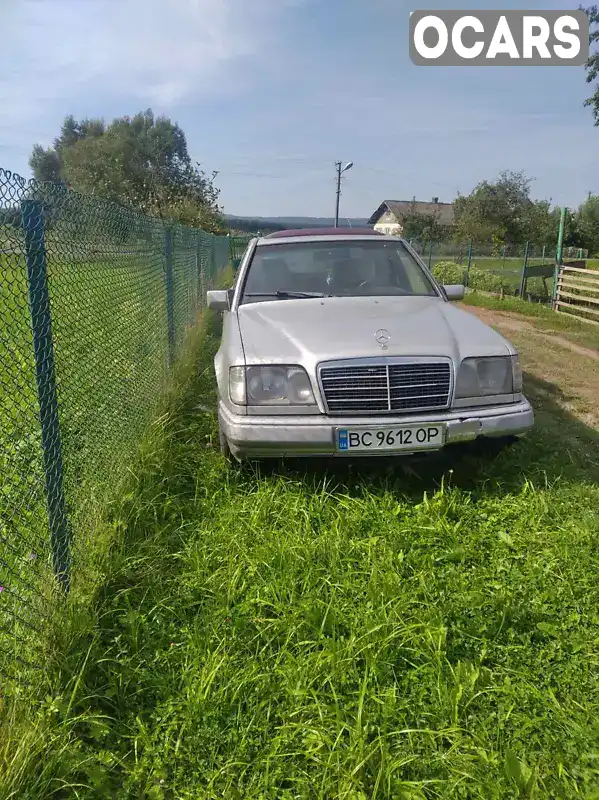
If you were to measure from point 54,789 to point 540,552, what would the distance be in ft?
7.83

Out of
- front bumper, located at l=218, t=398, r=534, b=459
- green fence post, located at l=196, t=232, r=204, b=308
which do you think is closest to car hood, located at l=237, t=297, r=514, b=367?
front bumper, located at l=218, t=398, r=534, b=459

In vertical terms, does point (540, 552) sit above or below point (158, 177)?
below

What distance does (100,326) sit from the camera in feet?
12.0

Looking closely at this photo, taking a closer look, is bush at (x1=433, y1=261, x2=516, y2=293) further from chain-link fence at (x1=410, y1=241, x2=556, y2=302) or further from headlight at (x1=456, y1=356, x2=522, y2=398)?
headlight at (x1=456, y1=356, x2=522, y2=398)

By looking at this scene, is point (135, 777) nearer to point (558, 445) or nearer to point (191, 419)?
point (191, 419)

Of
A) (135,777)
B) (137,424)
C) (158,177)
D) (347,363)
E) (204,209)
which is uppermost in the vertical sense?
(158,177)

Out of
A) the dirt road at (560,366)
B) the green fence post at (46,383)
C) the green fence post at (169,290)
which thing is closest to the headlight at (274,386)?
the green fence post at (46,383)

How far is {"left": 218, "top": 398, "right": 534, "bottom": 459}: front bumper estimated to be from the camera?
3314 mm

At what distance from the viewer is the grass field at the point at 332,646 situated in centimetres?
185

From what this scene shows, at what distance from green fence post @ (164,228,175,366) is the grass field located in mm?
2414

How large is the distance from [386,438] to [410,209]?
58.1 m

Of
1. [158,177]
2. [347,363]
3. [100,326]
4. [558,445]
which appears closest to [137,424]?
[100,326]

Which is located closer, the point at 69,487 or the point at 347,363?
the point at 69,487

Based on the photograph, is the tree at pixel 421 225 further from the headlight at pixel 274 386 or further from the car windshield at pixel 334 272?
the headlight at pixel 274 386
